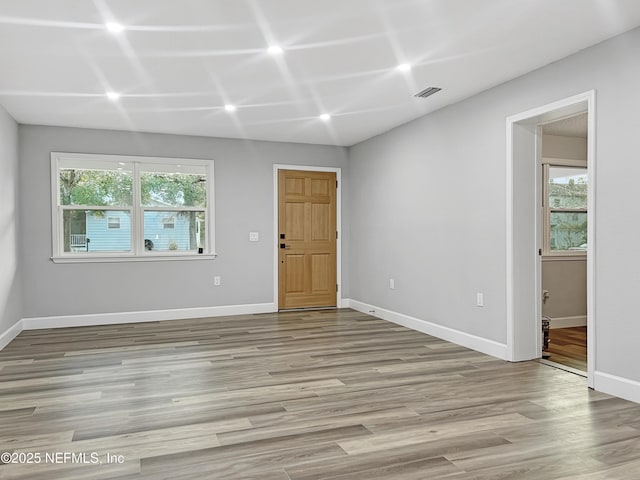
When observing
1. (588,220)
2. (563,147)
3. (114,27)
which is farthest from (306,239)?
(114,27)

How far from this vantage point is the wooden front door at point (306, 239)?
23.3 feet

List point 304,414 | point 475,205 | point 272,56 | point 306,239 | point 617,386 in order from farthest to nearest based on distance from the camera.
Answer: point 306,239
point 475,205
point 272,56
point 617,386
point 304,414

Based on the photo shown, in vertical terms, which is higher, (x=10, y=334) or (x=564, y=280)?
(x=564, y=280)

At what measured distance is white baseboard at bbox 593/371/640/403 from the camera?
3166 millimetres

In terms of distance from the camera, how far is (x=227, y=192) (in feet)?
22.2

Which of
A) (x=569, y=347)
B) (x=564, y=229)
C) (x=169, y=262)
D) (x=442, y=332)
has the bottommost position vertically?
(x=569, y=347)

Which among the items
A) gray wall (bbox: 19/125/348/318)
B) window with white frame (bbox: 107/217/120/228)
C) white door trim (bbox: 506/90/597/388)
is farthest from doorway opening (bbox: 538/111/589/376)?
window with white frame (bbox: 107/217/120/228)

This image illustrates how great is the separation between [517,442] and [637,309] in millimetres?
1349

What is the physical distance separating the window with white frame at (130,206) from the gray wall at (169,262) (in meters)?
0.12

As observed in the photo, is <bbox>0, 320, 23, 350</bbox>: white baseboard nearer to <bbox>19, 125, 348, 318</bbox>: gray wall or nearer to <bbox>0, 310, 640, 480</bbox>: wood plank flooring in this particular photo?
<bbox>0, 310, 640, 480</bbox>: wood plank flooring

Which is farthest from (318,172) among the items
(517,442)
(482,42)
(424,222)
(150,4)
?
(517,442)

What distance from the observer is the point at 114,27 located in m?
3.13

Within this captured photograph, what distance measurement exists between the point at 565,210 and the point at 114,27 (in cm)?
547

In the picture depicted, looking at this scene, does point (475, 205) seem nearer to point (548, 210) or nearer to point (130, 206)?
point (548, 210)
